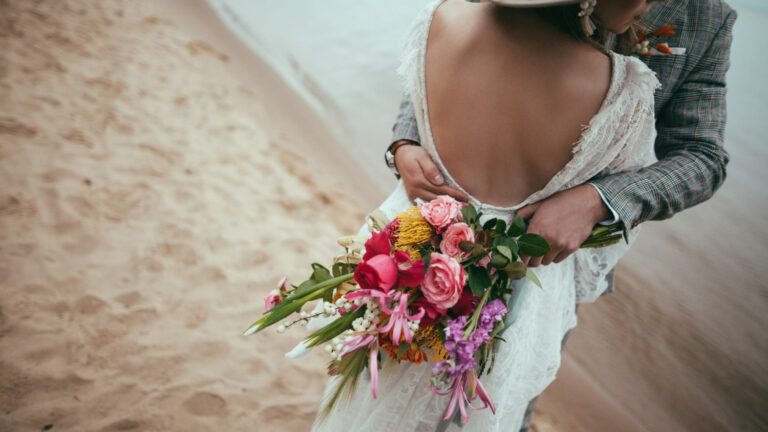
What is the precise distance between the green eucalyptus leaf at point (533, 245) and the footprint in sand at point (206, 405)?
1.56 m

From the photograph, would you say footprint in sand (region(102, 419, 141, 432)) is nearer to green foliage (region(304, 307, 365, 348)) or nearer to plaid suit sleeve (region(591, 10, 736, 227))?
green foliage (region(304, 307, 365, 348))

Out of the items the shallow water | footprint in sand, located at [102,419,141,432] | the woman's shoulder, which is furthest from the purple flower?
the shallow water

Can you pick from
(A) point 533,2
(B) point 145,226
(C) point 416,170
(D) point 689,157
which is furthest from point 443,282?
(B) point 145,226

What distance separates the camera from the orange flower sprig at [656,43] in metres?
1.09

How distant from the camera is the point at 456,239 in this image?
97 centimetres

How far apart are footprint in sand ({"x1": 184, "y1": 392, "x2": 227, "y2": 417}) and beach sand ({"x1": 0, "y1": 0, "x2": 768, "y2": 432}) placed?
12 mm

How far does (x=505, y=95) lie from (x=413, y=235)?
36 centimetres

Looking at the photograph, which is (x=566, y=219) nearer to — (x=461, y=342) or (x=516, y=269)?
(x=516, y=269)

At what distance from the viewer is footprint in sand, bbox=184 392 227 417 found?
6.41 feet

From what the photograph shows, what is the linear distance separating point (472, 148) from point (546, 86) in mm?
212

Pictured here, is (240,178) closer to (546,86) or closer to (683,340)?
(546,86)

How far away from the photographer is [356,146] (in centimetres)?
420

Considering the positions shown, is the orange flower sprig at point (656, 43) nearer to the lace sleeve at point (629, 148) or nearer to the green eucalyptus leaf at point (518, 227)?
the lace sleeve at point (629, 148)

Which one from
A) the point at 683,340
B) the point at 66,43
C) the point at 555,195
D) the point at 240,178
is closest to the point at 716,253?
the point at 683,340
